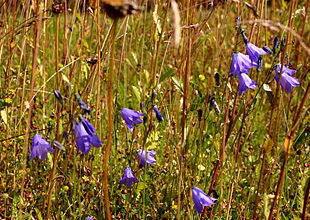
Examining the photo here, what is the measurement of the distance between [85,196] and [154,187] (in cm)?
25

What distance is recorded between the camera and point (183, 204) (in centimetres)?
153

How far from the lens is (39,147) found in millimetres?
1281

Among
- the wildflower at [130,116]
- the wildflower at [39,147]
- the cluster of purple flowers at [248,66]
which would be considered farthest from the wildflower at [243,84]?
the wildflower at [39,147]

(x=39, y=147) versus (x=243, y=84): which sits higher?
(x=243, y=84)

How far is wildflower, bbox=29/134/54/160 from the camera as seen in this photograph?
1.26 m

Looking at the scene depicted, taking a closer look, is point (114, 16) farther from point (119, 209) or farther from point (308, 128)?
point (119, 209)

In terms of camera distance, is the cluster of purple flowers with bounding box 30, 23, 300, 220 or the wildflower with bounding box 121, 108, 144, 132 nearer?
the cluster of purple flowers with bounding box 30, 23, 300, 220

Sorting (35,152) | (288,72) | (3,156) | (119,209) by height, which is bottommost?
(119,209)

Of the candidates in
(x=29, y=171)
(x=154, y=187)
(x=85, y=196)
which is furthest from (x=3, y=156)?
(x=154, y=187)

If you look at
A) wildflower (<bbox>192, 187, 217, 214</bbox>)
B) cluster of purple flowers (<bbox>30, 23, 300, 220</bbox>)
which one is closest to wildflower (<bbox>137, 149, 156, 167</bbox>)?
cluster of purple flowers (<bbox>30, 23, 300, 220</bbox>)

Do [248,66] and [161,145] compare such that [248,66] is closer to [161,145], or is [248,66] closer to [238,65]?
[238,65]

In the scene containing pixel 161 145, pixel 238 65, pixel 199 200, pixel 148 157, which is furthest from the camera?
pixel 161 145

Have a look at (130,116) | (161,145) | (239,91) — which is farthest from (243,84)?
(161,145)

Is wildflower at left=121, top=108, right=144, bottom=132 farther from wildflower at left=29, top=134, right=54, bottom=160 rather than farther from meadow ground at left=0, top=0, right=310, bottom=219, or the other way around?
wildflower at left=29, top=134, right=54, bottom=160
